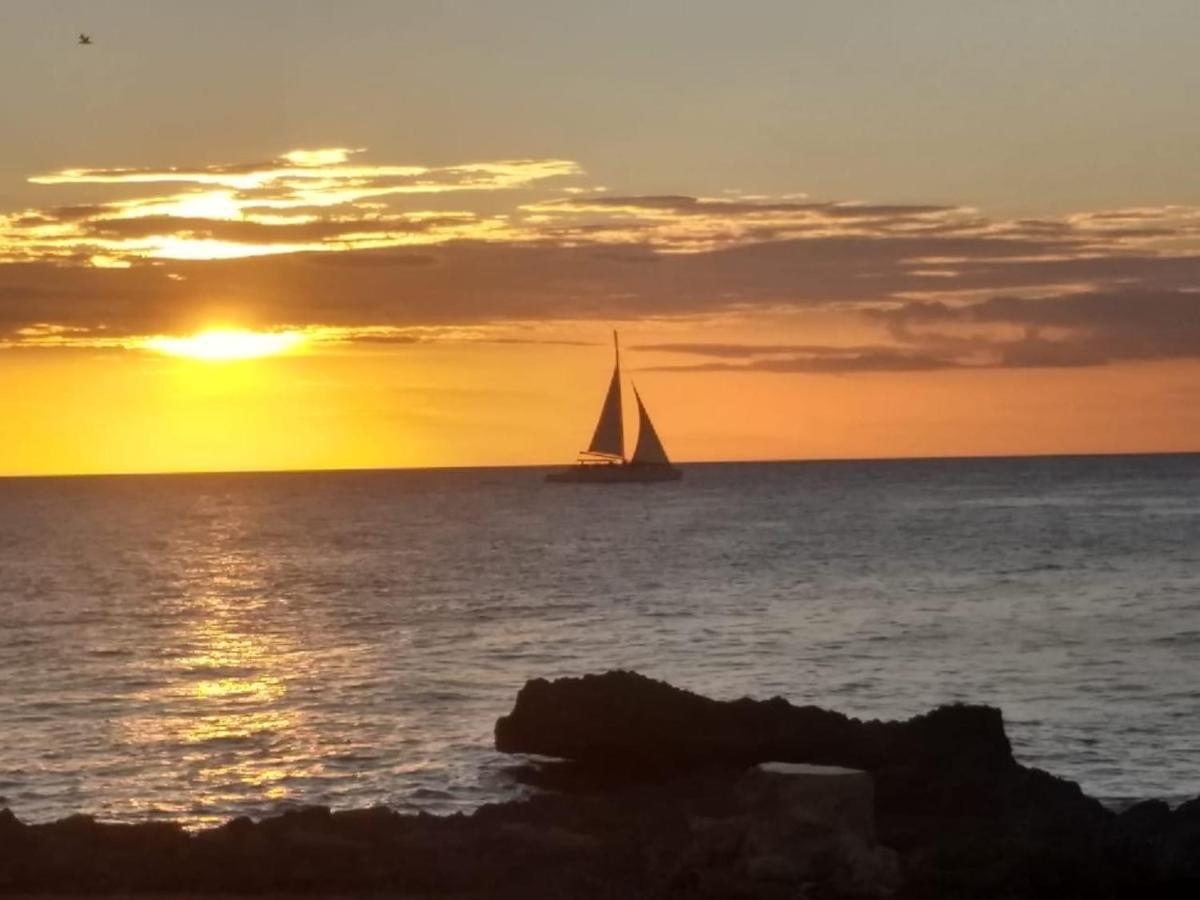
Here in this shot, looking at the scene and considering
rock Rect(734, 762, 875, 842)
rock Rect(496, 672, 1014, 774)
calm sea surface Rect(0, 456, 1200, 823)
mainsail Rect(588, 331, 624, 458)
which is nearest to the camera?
rock Rect(734, 762, 875, 842)

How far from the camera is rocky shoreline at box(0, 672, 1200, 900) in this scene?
17.0 metres

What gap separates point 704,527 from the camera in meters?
124

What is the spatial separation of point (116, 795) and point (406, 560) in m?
66.9

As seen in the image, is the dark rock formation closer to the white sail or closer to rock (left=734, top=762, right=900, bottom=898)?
rock (left=734, top=762, right=900, bottom=898)

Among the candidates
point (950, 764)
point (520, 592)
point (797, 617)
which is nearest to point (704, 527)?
point (520, 592)

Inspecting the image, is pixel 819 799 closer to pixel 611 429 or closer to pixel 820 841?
pixel 820 841

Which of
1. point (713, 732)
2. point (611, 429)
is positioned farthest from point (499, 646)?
point (611, 429)

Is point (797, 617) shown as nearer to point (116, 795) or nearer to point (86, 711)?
point (86, 711)

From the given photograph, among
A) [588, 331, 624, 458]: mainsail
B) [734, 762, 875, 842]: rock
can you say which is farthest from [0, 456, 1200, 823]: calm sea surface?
[588, 331, 624, 458]: mainsail

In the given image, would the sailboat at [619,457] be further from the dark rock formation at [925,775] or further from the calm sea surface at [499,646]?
the dark rock formation at [925,775]

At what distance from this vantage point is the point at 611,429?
552ft

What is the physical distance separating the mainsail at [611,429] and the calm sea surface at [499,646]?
1917 inches

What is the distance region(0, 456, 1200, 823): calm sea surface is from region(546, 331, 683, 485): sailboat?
5535 cm

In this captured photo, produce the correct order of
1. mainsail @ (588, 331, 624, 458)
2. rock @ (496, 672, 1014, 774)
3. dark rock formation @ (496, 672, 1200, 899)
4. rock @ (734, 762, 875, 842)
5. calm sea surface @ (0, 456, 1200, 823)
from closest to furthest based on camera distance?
rock @ (734, 762, 875, 842) → dark rock formation @ (496, 672, 1200, 899) → rock @ (496, 672, 1014, 774) → calm sea surface @ (0, 456, 1200, 823) → mainsail @ (588, 331, 624, 458)
